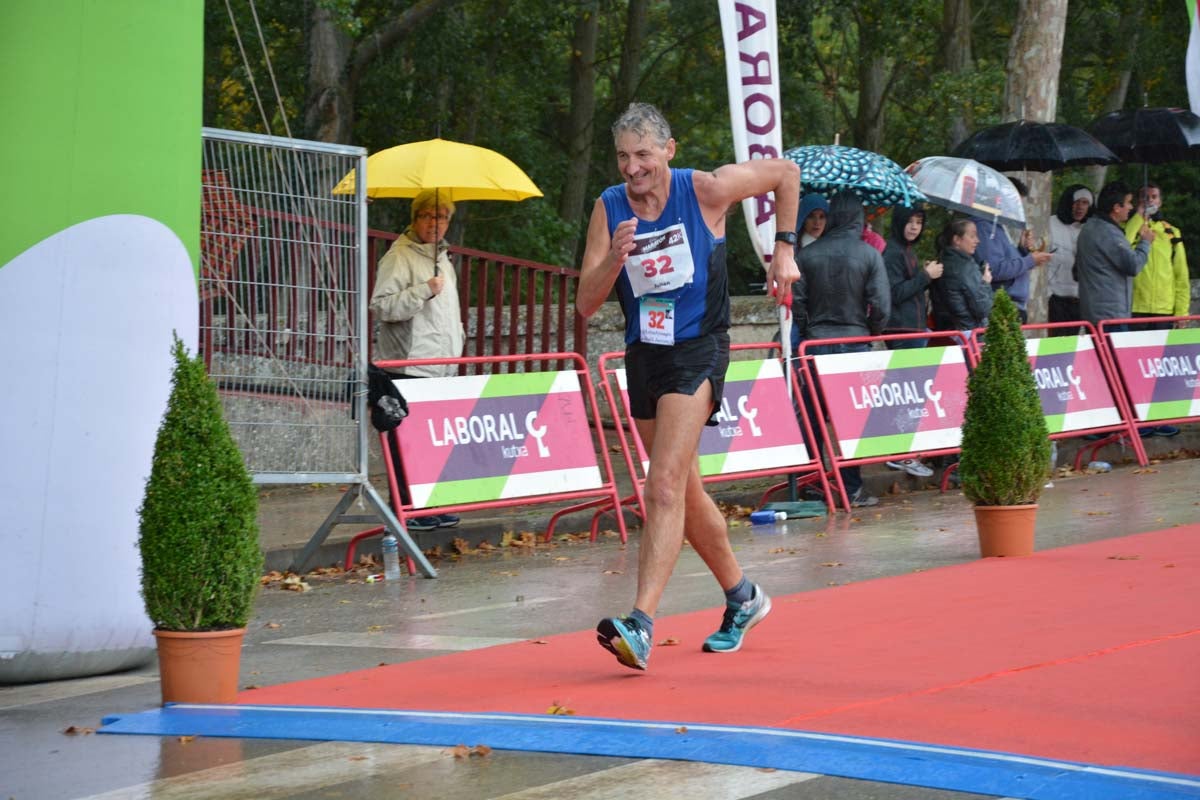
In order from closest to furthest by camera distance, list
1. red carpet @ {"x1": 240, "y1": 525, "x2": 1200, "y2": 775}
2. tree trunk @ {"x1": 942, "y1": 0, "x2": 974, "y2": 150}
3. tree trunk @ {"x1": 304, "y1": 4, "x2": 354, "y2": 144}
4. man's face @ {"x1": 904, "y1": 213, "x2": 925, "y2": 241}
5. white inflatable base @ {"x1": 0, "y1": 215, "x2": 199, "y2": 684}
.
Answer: red carpet @ {"x1": 240, "y1": 525, "x2": 1200, "y2": 775} → white inflatable base @ {"x1": 0, "y1": 215, "x2": 199, "y2": 684} → man's face @ {"x1": 904, "y1": 213, "x2": 925, "y2": 241} → tree trunk @ {"x1": 304, "y1": 4, "x2": 354, "y2": 144} → tree trunk @ {"x1": 942, "y1": 0, "x2": 974, "y2": 150}

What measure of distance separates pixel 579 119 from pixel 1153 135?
16.7 meters

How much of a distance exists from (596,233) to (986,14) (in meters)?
31.3

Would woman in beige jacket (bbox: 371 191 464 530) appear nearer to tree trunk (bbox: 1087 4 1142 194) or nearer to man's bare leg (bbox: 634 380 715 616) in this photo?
man's bare leg (bbox: 634 380 715 616)

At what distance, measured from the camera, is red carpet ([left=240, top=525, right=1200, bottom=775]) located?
18.5ft

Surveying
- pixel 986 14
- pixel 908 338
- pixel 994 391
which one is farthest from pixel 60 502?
pixel 986 14

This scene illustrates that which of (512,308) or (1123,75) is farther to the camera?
(1123,75)

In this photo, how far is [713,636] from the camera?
7.35m

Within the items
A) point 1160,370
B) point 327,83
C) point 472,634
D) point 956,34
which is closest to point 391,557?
point 472,634

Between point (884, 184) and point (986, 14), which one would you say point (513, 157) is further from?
point (884, 184)

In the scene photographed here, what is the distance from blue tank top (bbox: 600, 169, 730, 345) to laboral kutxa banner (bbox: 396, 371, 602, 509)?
407cm

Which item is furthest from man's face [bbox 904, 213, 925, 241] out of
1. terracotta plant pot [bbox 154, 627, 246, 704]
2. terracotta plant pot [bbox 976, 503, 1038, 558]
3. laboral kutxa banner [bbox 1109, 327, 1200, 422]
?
terracotta plant pot [bbox 154, 627, 246, 704]

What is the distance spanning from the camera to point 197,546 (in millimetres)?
6465

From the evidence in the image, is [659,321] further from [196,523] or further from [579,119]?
[579,119]

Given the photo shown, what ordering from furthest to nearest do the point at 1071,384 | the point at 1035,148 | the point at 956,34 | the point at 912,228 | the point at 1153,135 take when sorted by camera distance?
the point at 956,34
the point at 1153,135
the point at 1035,148
the point at 1071,384
the point at 912,228
